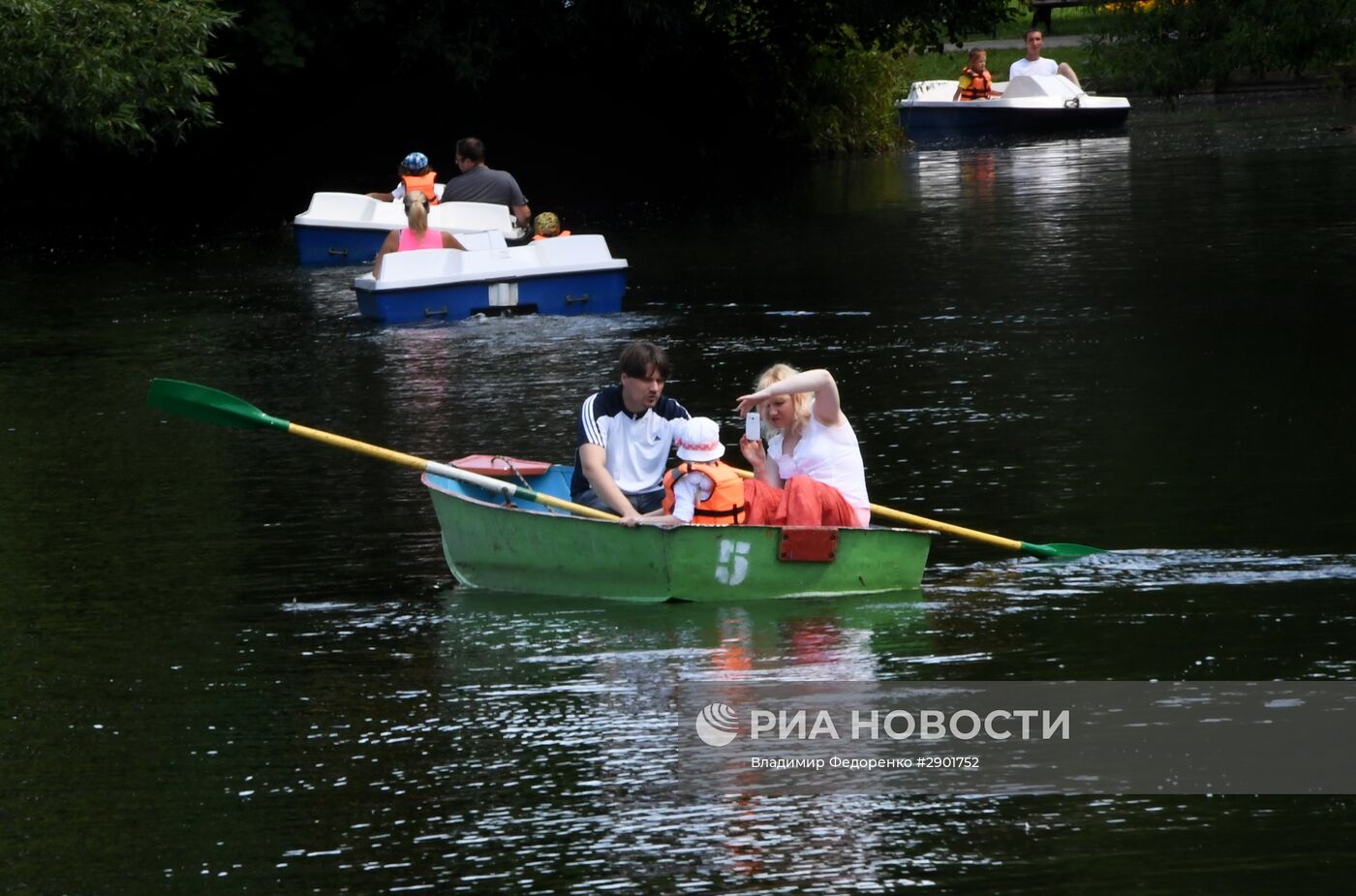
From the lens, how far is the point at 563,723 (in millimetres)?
7812

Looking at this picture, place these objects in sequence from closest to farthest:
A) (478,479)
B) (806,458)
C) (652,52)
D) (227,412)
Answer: (806,458)
(478,479)
(227,412)
(652,52)

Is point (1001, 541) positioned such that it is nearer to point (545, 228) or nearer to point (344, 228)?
point (545, 228)

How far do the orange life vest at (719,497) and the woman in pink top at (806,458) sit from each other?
0.32 feet

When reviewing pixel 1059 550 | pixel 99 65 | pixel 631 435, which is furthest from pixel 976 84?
pixel 631 435

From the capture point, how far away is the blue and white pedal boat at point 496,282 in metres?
18.0

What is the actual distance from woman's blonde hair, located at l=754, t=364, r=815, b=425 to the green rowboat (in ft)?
1.77

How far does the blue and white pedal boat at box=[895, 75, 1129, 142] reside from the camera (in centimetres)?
3475

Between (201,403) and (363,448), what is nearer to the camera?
(363,448)

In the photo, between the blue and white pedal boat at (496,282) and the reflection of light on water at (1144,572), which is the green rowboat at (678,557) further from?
the blue and white pedal boat at (496,282)

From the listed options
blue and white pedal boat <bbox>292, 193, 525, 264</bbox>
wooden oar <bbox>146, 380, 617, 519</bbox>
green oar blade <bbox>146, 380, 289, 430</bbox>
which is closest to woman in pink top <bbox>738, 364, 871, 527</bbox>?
wooden oar <bbox>146, 380, 617, 519</bbox>

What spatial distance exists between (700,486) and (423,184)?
12689mm

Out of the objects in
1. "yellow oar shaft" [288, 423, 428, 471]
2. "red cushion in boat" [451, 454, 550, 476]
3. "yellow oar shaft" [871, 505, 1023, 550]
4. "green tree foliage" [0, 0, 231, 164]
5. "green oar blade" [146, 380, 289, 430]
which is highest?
"green tree foliage" [0, 0, 231, 164]

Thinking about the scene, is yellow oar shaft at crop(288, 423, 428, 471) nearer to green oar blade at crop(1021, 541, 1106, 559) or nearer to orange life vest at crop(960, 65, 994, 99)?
green oar blade at crop(1021, 541, 1106, 559)

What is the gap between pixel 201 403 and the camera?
34.9 ft
